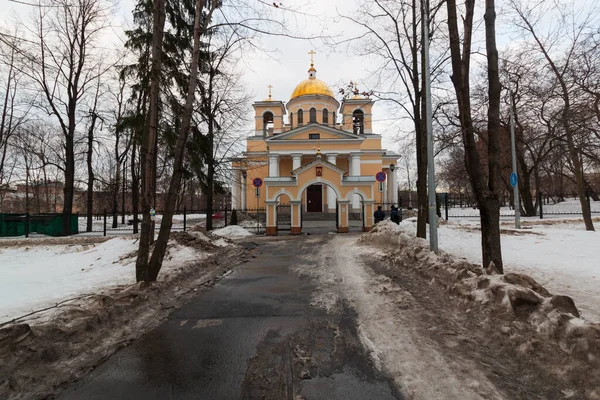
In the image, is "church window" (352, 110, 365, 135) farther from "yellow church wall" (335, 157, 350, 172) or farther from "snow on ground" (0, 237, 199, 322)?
"snow on ground" (0, 237, 199, 322)

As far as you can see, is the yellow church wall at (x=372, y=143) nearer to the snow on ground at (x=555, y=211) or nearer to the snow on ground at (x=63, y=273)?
the snow on ground at (x=555, y=211)

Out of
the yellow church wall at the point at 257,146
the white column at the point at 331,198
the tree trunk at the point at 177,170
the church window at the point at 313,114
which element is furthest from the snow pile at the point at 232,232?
the church window at the point at 313,114

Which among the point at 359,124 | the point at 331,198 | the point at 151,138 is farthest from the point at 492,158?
the point at 359,124

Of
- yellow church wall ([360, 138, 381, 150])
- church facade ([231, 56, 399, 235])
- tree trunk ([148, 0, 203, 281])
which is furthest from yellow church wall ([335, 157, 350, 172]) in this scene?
tree trunk ([148, 0, 203, 281])

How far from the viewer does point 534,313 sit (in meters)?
3.72

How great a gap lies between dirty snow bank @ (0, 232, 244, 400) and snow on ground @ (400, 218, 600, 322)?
5.85 m

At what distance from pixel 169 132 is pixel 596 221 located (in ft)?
74.6

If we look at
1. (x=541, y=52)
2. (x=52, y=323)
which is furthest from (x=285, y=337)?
(x=541, y=52)

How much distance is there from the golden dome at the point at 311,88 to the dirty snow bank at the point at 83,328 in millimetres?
33047

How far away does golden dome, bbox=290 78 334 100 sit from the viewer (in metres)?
37.5

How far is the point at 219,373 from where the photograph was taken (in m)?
3.12

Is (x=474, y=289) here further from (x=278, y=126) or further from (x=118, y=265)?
(x=278, y=126)

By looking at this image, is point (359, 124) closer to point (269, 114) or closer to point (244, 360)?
point (269, 114)

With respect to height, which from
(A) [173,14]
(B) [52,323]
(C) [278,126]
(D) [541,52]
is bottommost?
(B) [52,323]
